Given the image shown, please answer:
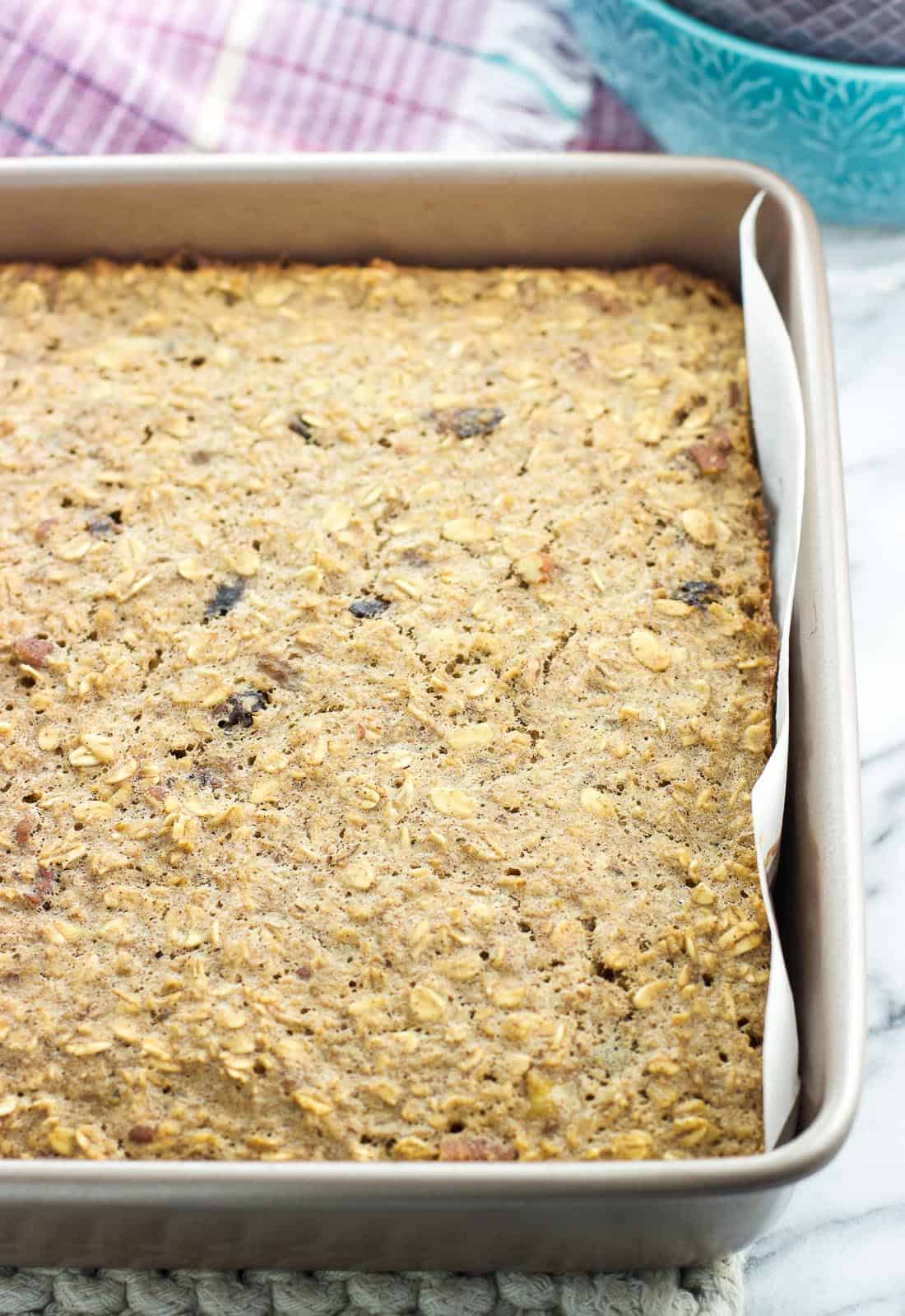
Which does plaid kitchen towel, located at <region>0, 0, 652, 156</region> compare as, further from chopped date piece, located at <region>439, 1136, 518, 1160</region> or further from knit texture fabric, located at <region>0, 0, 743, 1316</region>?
chopped date piece, located at <region>439, 1136, 518, 1160</region>

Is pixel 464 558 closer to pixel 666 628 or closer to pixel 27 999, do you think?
pixel 666 628

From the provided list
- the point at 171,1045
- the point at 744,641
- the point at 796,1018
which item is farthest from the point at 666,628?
the point at 171,1045

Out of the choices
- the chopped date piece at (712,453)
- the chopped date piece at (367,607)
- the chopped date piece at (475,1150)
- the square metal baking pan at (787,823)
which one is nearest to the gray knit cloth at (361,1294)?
the square metal baking pan at (787,823)

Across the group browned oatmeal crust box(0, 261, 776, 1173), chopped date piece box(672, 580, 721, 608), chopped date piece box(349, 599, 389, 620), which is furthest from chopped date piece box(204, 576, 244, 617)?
chopped date piece box(672, 580, 721, 608)

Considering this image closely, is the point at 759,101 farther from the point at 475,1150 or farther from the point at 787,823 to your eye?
the point at 475,1150

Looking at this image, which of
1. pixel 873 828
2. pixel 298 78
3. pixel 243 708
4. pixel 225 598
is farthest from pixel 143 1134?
pixel 298 78
